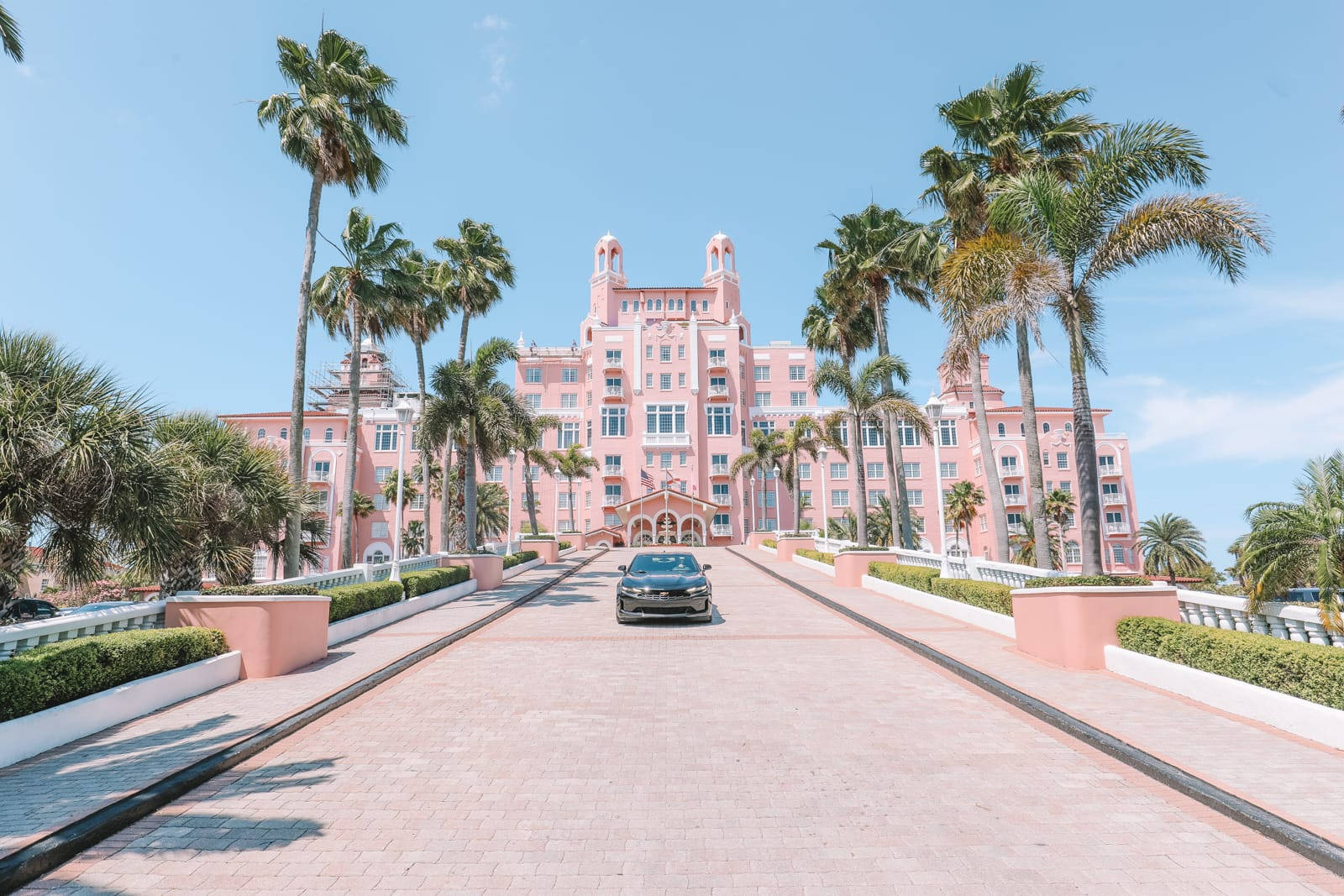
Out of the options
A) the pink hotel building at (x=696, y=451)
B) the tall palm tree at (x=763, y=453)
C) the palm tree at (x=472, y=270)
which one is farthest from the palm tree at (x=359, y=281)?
the pink hotel building at (x=696, y=451)

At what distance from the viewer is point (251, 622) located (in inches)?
377

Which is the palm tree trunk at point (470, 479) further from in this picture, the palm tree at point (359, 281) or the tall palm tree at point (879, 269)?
the tall palm tree at point (879, 269)

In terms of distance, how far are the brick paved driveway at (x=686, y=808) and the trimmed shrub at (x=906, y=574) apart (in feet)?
27.2

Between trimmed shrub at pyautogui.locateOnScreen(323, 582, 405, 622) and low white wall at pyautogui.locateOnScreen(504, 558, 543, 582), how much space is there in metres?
9.85

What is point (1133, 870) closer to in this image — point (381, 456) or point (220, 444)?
point (220, 444)

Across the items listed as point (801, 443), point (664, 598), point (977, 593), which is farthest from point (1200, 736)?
point (801, 443)

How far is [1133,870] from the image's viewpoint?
4059 millimetres

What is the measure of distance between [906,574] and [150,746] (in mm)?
15902

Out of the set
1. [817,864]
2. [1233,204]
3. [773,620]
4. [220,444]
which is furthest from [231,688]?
[1233,204]

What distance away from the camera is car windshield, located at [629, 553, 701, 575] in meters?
14.7

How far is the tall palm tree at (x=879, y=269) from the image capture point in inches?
1006

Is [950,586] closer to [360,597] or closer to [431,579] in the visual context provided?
[360,597]

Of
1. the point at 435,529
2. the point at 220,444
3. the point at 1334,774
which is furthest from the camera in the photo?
the point at 435,529

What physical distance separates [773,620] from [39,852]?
12.0m
